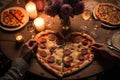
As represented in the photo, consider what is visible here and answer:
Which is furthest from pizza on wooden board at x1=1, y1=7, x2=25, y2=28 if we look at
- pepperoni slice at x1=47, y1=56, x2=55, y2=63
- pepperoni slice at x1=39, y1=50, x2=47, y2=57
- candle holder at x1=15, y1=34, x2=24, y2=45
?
pepperoni slice at x1=47, y1=56, x2=55, y2=63

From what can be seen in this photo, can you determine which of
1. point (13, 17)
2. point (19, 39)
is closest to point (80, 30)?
point (19, 39)

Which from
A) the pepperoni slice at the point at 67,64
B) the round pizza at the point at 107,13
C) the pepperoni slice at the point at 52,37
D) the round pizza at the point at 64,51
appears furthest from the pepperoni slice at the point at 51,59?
the round pizza at the point at 107,13

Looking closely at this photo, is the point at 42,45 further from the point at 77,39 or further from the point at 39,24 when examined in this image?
the point at 77,39

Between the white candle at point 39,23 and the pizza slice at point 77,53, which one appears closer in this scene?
the pizza slice at point 77,53

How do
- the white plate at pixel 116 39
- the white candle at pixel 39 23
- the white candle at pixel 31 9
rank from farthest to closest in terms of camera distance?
the white candle at pixel 31 9 → the white candle at pixel 39 23 → the white plate at pixel 116 39

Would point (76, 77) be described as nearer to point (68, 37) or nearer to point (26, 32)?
point (68, 37)

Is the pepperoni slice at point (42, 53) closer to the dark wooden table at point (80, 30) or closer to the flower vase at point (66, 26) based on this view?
the dark wooden table at point (80, 30)

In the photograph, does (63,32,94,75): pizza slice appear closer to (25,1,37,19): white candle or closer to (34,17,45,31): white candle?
(34,17,45,31): white candle

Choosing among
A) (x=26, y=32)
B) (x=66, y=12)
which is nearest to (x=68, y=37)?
(x=66, y=12)
